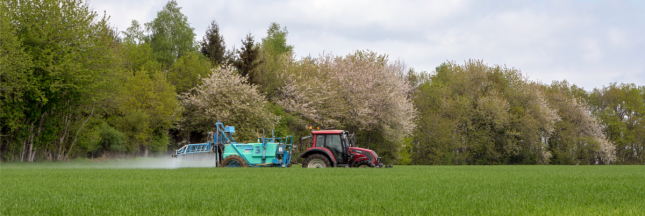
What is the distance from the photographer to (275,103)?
140ft

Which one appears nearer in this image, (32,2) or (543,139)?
(32,2)

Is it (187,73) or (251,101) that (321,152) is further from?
(187,73)

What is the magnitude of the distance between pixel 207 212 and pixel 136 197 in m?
2.19

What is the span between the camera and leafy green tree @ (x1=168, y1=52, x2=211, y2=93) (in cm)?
4534

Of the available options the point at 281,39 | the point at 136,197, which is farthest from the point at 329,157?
the point at 281,39

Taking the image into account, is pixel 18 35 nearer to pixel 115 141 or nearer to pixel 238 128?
pixel 115 141

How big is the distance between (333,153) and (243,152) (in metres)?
3.64

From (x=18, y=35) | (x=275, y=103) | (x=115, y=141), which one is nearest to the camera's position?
(x=18, y=35)

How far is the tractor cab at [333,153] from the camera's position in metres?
20.6

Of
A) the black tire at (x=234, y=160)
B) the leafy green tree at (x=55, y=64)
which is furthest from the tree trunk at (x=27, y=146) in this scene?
the black tire at (x=234, y=160)

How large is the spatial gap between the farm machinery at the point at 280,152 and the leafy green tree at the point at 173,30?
126 ft

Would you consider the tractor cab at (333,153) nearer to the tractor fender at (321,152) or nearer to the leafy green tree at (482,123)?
the tractor fender at (321,152)

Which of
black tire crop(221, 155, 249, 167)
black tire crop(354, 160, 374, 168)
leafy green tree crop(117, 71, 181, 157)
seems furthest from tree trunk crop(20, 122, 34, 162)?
black tire crop(354, 160, 374, 168)

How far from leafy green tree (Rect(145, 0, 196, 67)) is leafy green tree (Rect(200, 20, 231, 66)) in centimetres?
510
